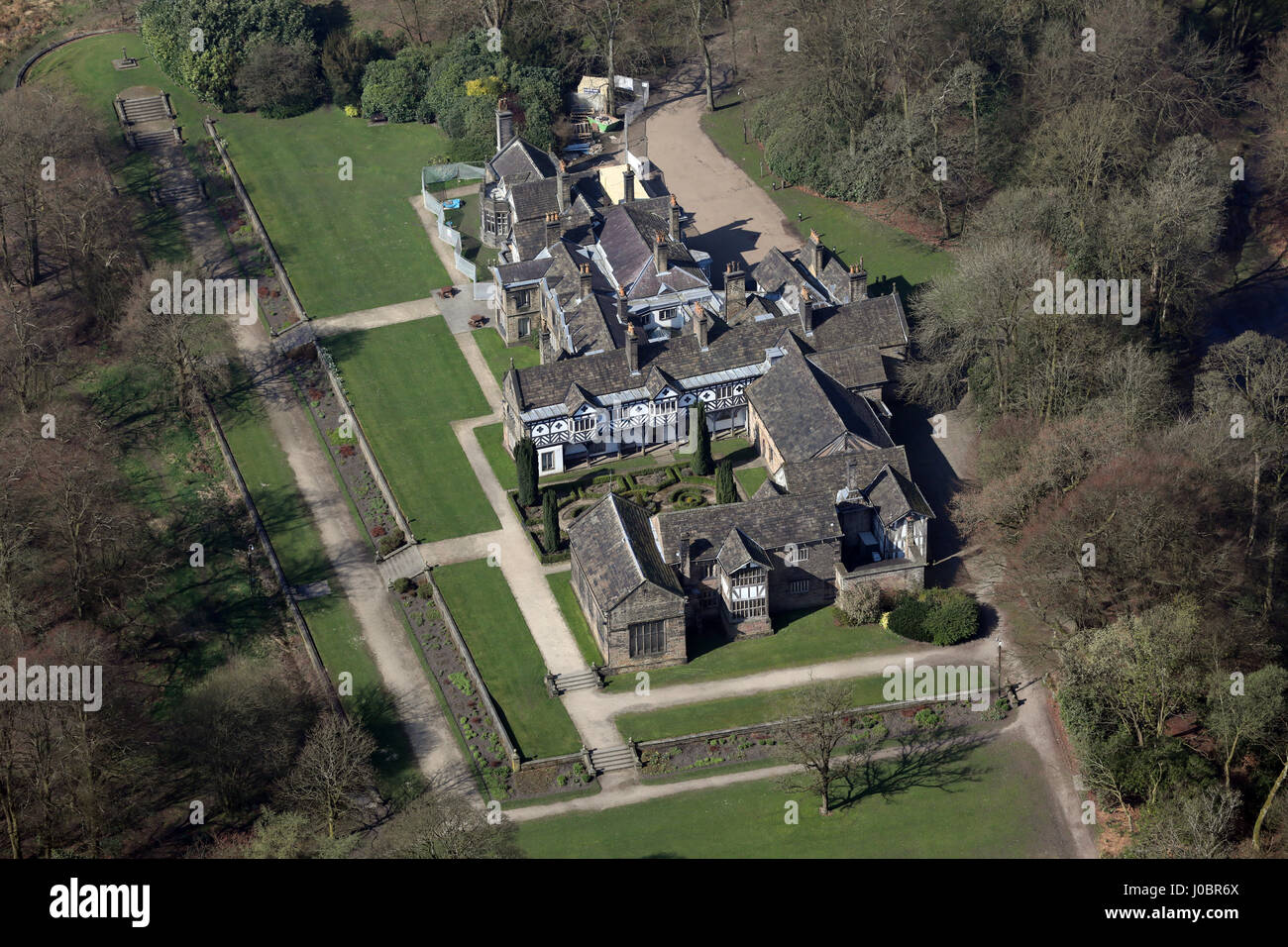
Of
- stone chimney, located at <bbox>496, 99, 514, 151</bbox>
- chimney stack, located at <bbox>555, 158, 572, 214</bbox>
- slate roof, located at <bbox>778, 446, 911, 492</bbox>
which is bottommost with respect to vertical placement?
slate roof, located at <bbox>778, 446, 911, 492</bbox>

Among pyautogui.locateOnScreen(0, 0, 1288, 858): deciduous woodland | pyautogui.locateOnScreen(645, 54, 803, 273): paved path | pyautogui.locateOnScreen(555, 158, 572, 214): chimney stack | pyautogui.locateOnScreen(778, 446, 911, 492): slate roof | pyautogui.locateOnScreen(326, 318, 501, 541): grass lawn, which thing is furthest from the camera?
pyautogui.locateOnScreen(645, 54, 803, 273): paved path

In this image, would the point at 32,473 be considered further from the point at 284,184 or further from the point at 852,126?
the point at 852,126

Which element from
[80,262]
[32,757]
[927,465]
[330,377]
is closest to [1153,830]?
[927,465]

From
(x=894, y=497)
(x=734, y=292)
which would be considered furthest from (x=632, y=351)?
(x=894, y=497)

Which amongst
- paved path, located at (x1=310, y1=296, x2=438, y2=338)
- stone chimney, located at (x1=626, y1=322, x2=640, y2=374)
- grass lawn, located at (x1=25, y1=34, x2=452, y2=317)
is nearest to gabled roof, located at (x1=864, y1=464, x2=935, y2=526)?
stone chimney, located at (x1=626, y1=322, x2=640, y2=374)

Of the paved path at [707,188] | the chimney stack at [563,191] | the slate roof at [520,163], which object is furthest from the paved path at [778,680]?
the slate roof at [520,163]

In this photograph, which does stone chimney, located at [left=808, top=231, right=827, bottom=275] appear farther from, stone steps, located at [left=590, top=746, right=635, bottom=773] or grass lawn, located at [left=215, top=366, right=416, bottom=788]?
stone steps, located at [left=590, top=746, right=635, bottom=773]
